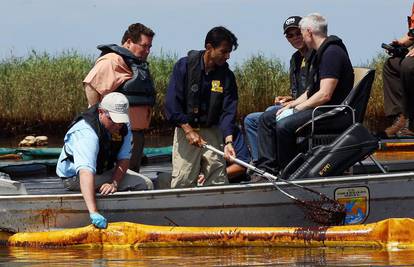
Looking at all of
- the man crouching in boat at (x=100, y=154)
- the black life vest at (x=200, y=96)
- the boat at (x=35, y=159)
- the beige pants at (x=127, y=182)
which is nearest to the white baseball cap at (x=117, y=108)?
the man crouching in boat at (x=100, y=154)

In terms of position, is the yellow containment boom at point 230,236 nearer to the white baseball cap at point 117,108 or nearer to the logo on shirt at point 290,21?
the white baseball cap at point 117,108

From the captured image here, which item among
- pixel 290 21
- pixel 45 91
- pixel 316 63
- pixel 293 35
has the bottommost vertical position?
pixel 45 91

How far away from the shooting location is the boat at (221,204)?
9609 millimetres

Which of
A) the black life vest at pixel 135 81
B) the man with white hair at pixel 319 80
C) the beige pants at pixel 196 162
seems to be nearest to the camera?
the man with white hair at pixel 319 80

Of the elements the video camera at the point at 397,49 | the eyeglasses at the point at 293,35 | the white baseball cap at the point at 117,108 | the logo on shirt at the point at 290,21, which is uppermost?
the logo on shirt at the point at 290,21

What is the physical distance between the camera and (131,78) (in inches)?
433

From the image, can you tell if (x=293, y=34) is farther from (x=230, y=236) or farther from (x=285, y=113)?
(x=230, y=236)

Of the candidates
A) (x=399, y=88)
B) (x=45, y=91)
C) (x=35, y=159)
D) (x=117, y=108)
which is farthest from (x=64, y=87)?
(x=117, y=108)

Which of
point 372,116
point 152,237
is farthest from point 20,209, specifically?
point 372,116

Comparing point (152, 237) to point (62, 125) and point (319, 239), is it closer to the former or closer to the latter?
point (319, 239)

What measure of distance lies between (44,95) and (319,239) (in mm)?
16088

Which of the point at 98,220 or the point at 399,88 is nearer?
the point at 98,220

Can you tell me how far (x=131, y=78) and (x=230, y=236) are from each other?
1956mm

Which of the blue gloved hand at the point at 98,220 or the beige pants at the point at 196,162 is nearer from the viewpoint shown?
the blue gloved hand at the point at 98,220
